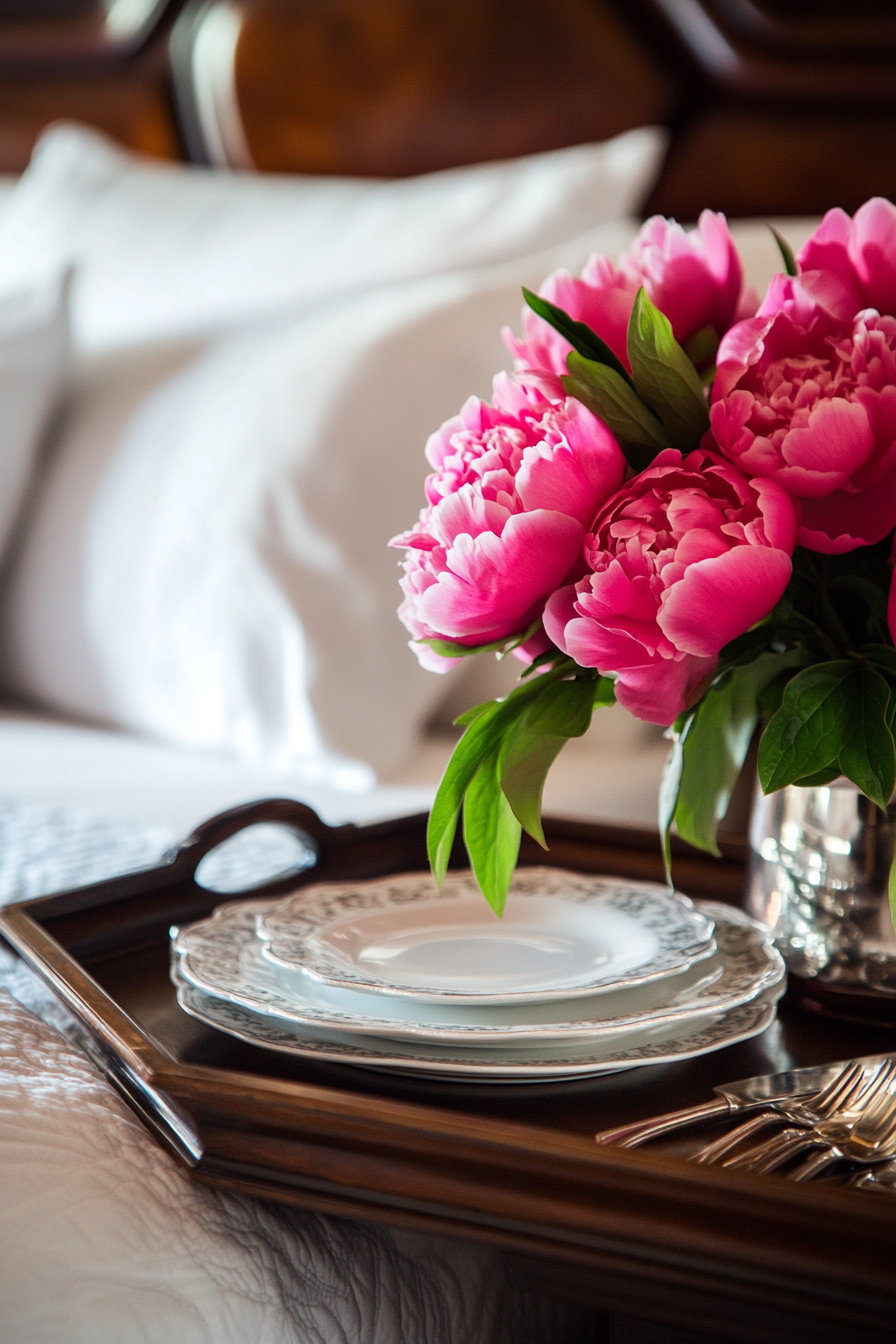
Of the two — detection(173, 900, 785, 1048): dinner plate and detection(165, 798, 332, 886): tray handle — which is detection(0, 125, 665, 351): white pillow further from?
detection(173, 900, 785, 1048): dinner plate

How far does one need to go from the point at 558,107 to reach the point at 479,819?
3.33 feet

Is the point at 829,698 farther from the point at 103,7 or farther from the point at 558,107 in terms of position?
Answer: the point at 103,7

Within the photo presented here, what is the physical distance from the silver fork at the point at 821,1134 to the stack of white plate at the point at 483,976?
0.04m

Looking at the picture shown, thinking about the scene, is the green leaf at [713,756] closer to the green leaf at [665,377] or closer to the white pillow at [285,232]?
the green leaf at [665,377]

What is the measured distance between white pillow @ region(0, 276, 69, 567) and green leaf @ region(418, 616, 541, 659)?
2.32 feet

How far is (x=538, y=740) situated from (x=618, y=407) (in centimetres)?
11

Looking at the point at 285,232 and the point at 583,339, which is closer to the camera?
the point at 583,339

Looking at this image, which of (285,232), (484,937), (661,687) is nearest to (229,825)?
(484,937)

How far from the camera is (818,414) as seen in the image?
0.37 metres

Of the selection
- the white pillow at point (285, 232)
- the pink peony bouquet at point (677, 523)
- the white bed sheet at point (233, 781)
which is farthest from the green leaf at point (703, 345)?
the white pillow at point (285, 232)

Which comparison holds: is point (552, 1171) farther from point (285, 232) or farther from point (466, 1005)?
point (285, 232)

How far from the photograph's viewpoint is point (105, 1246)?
365 mm

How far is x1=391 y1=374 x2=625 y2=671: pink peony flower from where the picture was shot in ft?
1.25

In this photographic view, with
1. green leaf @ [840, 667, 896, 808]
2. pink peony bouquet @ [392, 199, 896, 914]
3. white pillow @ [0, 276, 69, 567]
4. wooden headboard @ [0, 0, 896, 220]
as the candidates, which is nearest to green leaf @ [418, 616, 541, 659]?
pink peony bouquet @ [392, 199, 896, 914]
